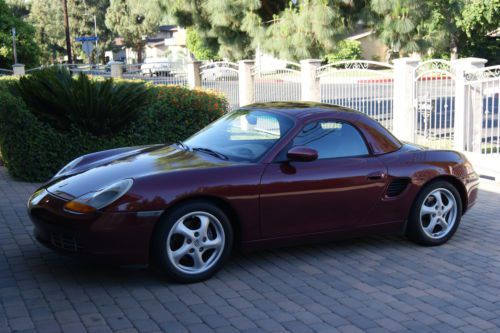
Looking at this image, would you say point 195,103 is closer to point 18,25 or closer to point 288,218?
point 288,218

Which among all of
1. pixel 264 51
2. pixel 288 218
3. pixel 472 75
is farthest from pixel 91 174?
pixel 264 51

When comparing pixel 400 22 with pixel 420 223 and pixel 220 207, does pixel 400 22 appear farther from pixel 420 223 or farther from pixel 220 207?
pixel 220 207

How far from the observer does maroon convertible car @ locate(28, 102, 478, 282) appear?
190 inches

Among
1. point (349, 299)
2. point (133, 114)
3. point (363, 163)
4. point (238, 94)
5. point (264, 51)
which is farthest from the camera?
point (264, 51)

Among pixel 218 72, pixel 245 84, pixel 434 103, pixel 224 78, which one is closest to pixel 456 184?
pixel 434 103

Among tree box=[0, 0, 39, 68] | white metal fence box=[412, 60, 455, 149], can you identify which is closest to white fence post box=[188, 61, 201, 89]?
white metal fence box=[412, 60, 455, 149]

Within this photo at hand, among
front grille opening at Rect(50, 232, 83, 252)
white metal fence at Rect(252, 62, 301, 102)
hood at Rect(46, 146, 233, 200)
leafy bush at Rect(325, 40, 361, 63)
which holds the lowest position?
front grille opening at Rect(50, 232, 83, 252)

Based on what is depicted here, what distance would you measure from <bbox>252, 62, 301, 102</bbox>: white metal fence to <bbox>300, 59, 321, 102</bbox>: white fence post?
0.67 meters

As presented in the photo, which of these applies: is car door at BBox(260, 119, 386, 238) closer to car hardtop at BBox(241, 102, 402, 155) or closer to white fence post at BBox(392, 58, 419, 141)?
car hardtop at BBox(241, 102, 402, 155)

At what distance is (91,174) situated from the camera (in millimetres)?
5348

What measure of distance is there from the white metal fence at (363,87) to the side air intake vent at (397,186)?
22.9 ft

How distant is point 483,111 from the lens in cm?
1083

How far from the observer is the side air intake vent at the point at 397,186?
19.4ft

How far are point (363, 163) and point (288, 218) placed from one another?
0.95m
